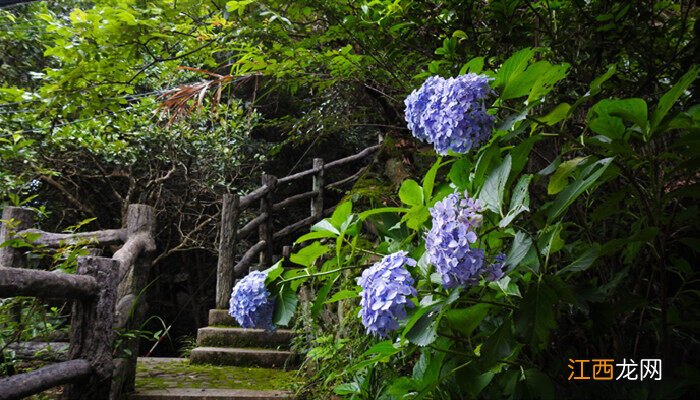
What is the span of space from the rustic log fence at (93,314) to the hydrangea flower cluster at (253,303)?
1.16 meters

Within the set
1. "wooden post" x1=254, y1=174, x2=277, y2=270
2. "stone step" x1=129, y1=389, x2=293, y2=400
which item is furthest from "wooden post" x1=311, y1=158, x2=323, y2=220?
"stone step" x1=129, y1=389, x2=293, y2=400

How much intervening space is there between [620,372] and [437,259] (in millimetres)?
575

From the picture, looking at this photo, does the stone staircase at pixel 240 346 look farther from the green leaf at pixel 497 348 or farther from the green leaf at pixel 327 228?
the green leaf at pixel 497 348

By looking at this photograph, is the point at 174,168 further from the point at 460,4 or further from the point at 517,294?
the point at 517,294

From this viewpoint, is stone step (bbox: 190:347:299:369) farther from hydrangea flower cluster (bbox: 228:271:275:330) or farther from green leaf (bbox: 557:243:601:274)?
green leaf (bbox: 557:243:601:274)

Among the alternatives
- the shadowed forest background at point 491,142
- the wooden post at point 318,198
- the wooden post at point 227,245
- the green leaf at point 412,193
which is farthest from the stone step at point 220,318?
the green leaf at point 412,193

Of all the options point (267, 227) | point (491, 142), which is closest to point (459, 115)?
point (491, 142)

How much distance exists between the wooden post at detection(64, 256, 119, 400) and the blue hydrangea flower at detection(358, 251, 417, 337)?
6.12 feet

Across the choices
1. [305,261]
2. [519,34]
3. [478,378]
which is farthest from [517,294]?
[519,34]

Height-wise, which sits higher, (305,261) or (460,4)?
(460,4)

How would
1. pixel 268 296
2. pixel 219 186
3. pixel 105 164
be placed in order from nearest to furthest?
pixel 268 296 → pixel 105 164 → pixel 219 186

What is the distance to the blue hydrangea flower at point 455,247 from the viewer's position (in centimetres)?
75

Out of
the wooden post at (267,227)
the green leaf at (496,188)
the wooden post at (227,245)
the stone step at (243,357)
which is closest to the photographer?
the green leaf at (496,188)

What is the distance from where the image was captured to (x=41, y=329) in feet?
7.71
